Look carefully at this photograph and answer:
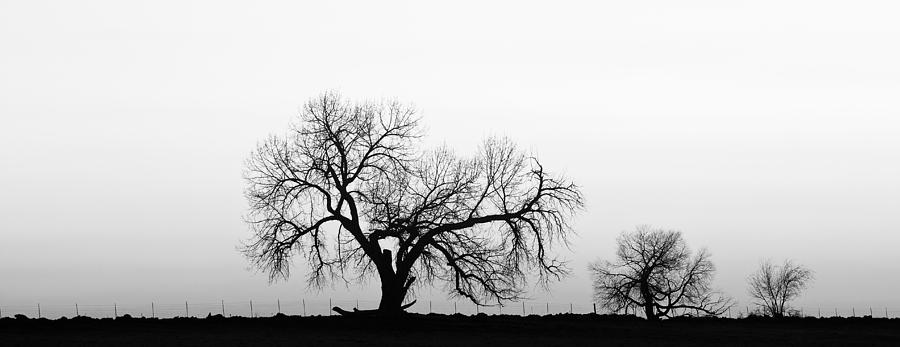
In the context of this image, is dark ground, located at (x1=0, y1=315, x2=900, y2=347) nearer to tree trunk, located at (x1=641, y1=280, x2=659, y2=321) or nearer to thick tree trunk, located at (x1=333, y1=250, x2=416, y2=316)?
thick tree trunk, located at (x1=333, y1=250, x2=416, y2=316)

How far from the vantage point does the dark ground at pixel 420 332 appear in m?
37.6

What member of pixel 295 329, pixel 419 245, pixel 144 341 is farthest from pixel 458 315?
pixel 144 341

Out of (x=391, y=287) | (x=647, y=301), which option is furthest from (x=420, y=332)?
(x=647, y=301)

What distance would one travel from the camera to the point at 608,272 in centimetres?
9375

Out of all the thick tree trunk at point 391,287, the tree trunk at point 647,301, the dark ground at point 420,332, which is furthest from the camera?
the tree trunk at point 647,301

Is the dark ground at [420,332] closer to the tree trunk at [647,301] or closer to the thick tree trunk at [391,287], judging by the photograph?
the thick tree trunk at [391,287]

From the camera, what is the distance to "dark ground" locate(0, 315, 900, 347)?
37.6 meters

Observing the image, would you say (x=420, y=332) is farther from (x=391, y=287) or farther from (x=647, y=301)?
(x=647, y=301)

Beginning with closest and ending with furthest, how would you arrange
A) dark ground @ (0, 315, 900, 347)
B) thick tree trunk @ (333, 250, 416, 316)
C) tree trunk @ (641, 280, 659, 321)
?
dark ground @ (0, 315, 900, 347)
thick tree trunk @ (333, 250, 416, 316)
tree trunk @ (641, 280, 659, 321)

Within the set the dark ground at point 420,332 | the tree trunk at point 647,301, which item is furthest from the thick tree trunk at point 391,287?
the tree trunk at point 647,301

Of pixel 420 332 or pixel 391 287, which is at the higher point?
pixel 391 287

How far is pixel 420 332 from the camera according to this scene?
4372 cm

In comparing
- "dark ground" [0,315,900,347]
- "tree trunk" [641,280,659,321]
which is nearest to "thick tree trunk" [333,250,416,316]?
"dark ground" [0,315,900,347]

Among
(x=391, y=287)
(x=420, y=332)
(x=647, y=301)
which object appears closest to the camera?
(x=420, y=332)
